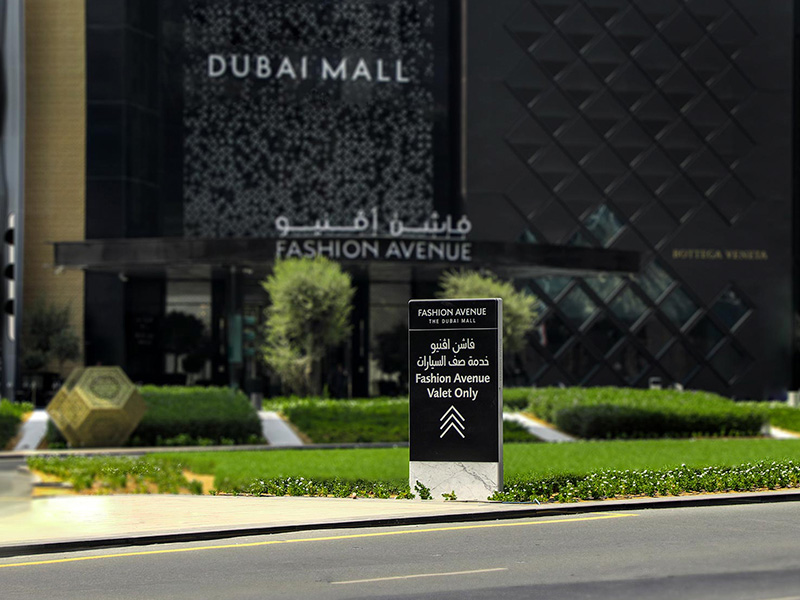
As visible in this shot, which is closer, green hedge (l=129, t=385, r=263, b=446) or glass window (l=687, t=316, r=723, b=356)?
green hedge (l=129, t=385, r=263, b=446)

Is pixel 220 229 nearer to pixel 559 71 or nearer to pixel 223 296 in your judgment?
pixel 223 296

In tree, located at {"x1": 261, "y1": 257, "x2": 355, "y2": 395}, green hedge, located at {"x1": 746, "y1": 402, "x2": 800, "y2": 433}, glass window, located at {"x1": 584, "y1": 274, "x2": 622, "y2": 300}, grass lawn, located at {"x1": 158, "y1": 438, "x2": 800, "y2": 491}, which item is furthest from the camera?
glass window, located at {"x1": 584, "y1": 274, "x2": 622, "y2": 300}

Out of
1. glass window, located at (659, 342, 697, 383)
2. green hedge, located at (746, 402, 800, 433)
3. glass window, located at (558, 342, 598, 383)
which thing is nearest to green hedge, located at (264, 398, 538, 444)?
green hedge, located at (746, 402, 800, 433)

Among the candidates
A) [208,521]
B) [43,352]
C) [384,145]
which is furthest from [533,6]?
[208,521]

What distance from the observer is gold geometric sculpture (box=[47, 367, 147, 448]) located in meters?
26.8

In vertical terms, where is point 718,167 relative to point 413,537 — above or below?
above

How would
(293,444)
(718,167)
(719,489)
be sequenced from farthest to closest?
1. (718,167)
2. (293,444)
3. (719,489)

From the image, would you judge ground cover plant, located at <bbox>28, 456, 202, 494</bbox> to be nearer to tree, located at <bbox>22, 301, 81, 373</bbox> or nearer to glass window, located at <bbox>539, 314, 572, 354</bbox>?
tree, located at <bbox>22, 301, 81, 373</bbox>

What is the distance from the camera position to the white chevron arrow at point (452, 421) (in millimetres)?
15844

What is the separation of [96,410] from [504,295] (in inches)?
630

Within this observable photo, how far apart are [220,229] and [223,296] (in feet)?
8.23

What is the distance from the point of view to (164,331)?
4478 centimetres

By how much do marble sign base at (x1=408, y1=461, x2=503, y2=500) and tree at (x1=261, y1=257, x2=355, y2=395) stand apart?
19056 millimetres

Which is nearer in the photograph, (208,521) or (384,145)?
(208,521)
